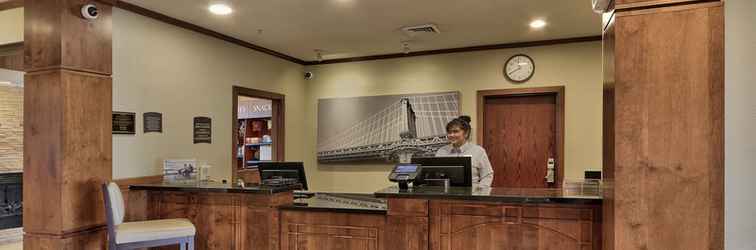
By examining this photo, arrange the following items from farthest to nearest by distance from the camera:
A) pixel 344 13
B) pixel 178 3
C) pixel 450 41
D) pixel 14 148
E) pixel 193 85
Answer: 1. pixel 14 148
2. pixel 450 41
3. pixel 193 85
4. pixel 344 13
5. pixel 178 3

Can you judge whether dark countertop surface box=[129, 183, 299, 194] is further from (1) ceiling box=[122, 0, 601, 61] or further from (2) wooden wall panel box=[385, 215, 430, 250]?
→ (1) ceiling box=[122, 0, 601, 61]

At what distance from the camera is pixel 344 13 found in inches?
161

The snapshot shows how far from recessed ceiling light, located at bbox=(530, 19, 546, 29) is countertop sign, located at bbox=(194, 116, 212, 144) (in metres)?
3.37

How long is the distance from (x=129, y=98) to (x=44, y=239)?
1236mm

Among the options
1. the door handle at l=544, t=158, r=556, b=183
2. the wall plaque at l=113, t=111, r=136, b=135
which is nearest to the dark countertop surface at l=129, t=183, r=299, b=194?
the wall plaque at l=113, t=111, r=136, b=135

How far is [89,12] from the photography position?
340 centimetres

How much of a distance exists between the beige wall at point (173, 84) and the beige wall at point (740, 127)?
406 centimetres

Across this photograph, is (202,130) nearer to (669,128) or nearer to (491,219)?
(491,219)

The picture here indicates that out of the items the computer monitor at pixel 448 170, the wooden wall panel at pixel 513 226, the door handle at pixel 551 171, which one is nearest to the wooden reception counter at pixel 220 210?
the computer monitor at pixel 448 170

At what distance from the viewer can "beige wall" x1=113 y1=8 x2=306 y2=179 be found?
387 centimetres

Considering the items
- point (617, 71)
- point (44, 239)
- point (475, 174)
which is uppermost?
point (617, 71)

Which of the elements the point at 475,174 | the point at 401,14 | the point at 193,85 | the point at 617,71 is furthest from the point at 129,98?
the point at 617,71

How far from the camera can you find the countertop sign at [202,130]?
15.1 ft

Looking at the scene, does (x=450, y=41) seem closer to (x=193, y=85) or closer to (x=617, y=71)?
(x=193, y=85)
